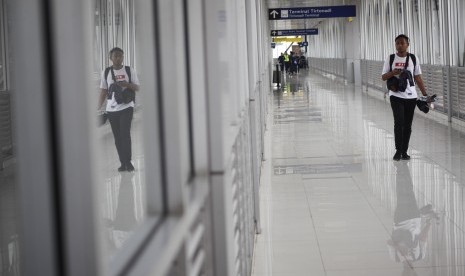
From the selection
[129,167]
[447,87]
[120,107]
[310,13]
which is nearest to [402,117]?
[447,87]

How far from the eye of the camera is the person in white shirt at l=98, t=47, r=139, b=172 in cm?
145

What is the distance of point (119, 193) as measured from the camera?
1.57 metres

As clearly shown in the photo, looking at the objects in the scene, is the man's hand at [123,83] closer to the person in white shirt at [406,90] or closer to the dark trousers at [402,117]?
the person in white shirt at [406,90]

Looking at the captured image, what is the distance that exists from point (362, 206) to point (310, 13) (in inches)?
998

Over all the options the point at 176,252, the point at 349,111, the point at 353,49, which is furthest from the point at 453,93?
the point at 353,49

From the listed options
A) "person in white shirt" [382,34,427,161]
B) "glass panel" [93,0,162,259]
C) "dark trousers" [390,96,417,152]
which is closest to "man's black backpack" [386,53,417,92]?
"person in white shirt" [382,34,427,161]

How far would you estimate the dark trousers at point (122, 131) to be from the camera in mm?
1480

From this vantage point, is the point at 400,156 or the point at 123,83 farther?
the point at 400,156

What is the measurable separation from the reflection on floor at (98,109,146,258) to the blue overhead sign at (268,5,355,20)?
94.0ft

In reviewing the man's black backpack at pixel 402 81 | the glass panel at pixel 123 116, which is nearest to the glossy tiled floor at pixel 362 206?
the man's black backpack at pixel 402 81

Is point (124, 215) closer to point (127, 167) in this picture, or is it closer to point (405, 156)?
point (127, 167)

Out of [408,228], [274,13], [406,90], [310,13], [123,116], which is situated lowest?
[408,228]

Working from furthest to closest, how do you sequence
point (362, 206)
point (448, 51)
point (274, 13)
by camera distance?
point (274, 13) → point (448, 51) → point (362, 206)

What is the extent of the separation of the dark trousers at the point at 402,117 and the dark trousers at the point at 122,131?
26.9ft
